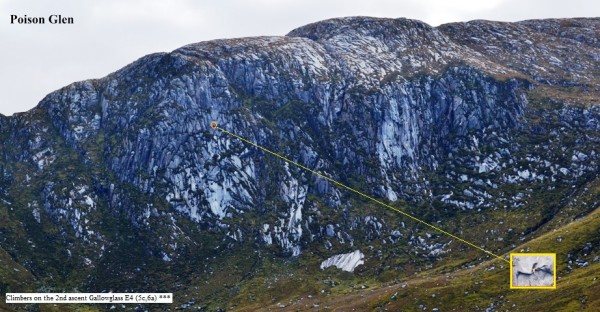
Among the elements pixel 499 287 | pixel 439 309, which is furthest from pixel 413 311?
pixel 499 287

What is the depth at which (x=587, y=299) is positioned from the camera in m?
172

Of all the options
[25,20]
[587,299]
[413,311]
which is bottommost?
[413,311]

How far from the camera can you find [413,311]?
19850 cm

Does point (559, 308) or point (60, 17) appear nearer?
point (60, 17)

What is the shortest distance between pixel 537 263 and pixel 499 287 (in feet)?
54.4

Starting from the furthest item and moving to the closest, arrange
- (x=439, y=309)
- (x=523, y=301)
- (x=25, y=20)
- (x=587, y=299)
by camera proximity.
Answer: (x=439, y=309) < (x=523, y=301) < (x=587, y=299) < (x=25, y=20)

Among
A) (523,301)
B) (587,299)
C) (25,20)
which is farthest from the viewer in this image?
(523,301)

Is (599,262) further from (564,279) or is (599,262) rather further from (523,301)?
(523,301)

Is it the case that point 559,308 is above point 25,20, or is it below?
below

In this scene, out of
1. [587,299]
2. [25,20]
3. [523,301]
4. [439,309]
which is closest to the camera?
[25,20]

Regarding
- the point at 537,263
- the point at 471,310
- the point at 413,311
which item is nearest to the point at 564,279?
the point at 537,263

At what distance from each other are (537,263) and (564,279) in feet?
43.2

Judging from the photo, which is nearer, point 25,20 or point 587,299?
point 25,20

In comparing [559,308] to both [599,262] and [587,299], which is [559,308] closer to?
[587,299]
